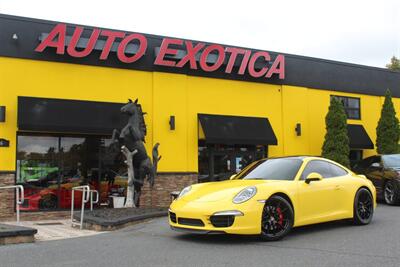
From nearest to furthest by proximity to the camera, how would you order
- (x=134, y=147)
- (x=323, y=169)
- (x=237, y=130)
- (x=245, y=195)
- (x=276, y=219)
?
(x=245, y=195), (x=276, y=219), (x=323, y=169), (x=134, y=147), (x=237, y=130)

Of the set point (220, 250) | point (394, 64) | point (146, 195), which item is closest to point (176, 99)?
point (146, 195)

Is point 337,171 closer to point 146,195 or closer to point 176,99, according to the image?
point 146,195

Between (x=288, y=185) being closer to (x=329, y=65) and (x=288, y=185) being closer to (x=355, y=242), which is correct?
(x=355, y=242)

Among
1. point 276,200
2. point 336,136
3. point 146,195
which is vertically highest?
point 336,136

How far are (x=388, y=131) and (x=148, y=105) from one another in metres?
10.7

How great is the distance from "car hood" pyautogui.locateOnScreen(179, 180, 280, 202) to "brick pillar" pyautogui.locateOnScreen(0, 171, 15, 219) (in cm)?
859

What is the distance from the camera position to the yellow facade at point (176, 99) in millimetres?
15742

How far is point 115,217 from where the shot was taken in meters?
11.1

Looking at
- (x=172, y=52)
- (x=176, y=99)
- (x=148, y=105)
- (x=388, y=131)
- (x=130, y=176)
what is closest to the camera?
(x=130, y=176)

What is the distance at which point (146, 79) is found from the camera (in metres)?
17.8

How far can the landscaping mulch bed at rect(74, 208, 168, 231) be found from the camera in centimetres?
1051

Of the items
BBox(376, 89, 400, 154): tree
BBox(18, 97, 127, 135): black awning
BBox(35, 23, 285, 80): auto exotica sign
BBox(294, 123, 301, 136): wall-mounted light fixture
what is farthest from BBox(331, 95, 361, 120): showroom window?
BBox(18, 97, 127, 135): black awning

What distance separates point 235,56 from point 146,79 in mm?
3684

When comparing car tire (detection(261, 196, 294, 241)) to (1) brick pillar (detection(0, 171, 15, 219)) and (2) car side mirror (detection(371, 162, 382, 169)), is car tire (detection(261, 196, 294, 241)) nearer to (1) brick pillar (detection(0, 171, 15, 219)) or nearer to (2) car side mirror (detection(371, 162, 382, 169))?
(2) car side mirror (detection(371, 162, 382, 169))
